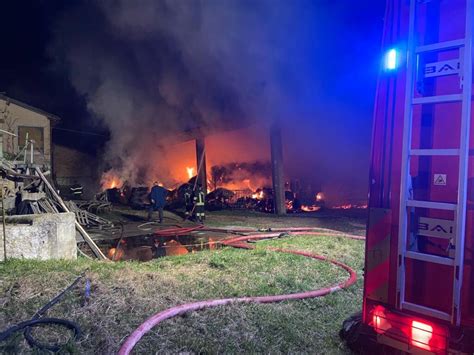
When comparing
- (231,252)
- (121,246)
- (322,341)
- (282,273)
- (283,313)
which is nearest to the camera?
(322,341)

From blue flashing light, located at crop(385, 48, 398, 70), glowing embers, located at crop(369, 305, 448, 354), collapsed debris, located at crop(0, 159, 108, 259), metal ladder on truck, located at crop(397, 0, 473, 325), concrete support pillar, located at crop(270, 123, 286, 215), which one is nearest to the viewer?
metal ladder on truck, located at crop(397, 0, 473, 325)

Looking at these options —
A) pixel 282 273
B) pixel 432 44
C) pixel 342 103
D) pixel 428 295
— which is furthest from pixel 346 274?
pixel 342 103

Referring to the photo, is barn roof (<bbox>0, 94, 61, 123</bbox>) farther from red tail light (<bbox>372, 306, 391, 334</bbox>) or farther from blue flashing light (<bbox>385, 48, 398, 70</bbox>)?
red tail light (<bbox>372, 306, 391, 334</bbox>)

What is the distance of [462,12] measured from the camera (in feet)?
7.41

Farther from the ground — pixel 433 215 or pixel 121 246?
pixel 433 215

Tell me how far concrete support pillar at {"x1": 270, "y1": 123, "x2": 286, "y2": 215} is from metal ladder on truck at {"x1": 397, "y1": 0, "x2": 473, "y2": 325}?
509 inches

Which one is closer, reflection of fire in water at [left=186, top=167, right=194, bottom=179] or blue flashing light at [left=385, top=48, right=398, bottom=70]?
blue flashing light at [left=385, top=48, right=398, bottom=70]

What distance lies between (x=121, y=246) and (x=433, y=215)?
7559 mm

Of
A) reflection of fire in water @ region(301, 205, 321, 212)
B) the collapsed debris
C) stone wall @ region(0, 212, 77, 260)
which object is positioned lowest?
reflection of fire in water @ region(301, 205, 321, 212)

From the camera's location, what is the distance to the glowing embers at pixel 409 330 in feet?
7.36

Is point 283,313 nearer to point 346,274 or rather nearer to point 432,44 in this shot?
point 346,274

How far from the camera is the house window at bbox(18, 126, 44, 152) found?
74.6ft

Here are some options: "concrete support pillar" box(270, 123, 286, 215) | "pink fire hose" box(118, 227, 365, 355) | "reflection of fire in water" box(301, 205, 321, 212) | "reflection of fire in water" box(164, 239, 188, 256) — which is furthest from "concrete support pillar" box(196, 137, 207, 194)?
"pink fire hose" box(118, 227, 365, 355)

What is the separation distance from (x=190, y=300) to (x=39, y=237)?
112 inches
